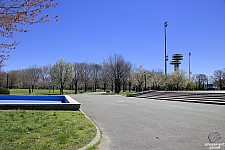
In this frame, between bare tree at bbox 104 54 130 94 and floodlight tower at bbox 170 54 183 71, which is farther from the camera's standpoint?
floodlight tower at bbox 170 54 183 71

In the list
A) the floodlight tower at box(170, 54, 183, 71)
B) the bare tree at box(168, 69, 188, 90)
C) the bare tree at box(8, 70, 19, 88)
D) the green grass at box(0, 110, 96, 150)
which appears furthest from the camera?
the floodlight tower at box(170, 54, 183, 71)

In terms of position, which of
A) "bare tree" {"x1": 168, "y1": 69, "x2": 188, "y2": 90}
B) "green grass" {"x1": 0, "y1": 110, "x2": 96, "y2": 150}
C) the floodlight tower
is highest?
the floodlight tower

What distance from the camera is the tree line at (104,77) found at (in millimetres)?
56406

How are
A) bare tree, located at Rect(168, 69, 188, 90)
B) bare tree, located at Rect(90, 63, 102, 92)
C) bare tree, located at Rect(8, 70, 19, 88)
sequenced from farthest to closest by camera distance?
1. bare tree, located at Rect(90, 63, 102, 92)
2. bare tree, located at Rect(8, 70, 19, 88)
3. bare tree, located at Rect(168, 69, 188, 90)

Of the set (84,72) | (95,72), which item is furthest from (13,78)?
(95,72)

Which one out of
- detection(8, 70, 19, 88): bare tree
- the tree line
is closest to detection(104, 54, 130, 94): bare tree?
the tree line

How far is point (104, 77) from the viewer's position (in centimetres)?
7156

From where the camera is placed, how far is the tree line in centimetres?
5641

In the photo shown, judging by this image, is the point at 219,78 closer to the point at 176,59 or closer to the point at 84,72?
the point at 176,59

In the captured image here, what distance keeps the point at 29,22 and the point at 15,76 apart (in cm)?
7470

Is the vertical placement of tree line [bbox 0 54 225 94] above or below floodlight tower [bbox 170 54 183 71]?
below

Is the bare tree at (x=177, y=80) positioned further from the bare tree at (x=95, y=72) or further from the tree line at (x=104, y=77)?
the bare tree at (x=95, y=72)

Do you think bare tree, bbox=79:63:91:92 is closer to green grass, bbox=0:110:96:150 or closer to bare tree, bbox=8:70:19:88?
bare tree, bbox=8:70:19:88

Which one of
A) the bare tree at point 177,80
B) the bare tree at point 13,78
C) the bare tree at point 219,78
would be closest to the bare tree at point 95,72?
the bare tree at point 177,80
